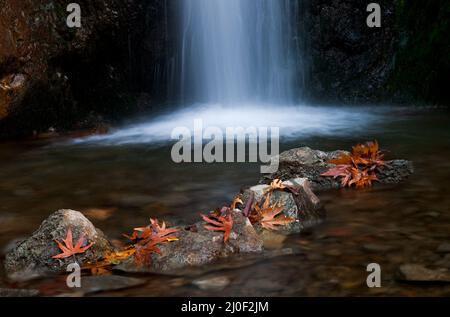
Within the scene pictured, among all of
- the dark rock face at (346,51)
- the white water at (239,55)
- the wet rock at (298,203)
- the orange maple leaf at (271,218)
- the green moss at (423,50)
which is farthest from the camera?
the white water at (239,55)

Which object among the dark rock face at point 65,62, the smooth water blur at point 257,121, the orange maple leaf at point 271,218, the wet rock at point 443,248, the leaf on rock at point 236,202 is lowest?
the wet rock at point 443,248

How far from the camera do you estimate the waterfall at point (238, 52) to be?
43.0 feet

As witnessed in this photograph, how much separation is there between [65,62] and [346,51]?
6.23 metres

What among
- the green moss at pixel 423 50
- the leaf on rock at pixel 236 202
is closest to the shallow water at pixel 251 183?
the leaf on rock at pixel 236 202

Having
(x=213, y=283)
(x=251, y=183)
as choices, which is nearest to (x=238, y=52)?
(x=251, y=183)

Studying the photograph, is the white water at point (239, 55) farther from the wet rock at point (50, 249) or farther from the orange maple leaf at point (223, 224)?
the wet rock at point (50, 249)

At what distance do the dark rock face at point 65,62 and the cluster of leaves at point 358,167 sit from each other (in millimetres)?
6206

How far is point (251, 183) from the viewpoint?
584 centimetres

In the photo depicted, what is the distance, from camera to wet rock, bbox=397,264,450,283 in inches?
128

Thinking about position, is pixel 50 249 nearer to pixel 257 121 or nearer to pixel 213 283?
pixel 213 283

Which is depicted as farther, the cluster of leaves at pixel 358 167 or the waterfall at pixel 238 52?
the waterfall at pixel 238 52

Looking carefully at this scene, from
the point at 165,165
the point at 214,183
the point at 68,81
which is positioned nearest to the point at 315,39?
the point at 68,81

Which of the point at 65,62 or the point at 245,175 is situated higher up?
the point at 65,62
